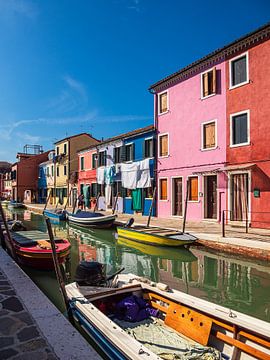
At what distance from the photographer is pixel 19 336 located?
10.6 feet

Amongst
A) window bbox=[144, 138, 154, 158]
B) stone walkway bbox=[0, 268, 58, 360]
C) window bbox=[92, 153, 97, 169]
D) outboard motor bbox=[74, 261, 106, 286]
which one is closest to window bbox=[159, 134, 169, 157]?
window bbox=[144, 138, 154, 158]

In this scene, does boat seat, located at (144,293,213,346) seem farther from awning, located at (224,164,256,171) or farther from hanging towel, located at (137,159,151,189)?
hanging towel, located at (137,159,151,189)

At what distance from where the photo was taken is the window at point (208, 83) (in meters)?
16.2

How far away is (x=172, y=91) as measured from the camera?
19297 millimetres

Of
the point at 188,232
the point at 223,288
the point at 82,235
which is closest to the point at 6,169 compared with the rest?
the point at 82,235

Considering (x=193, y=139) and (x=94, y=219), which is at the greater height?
(x=193, y=139)

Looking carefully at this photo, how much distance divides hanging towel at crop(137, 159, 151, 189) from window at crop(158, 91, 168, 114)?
11.3 ft

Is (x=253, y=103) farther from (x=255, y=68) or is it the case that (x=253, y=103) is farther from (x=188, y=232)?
(x=188, y=232)

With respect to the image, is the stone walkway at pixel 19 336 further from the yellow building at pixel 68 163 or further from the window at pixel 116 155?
the yellow building at pixel 68 163

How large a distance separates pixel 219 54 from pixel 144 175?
29.0ft

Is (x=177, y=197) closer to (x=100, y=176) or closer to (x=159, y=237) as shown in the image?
(x=159, y=237)

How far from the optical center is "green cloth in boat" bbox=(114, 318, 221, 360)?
12.1 feet

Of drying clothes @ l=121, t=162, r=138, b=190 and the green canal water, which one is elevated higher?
drying clothes @ l=121, t=162, r=138, b=190

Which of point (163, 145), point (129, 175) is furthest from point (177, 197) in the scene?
point (129, 175)
